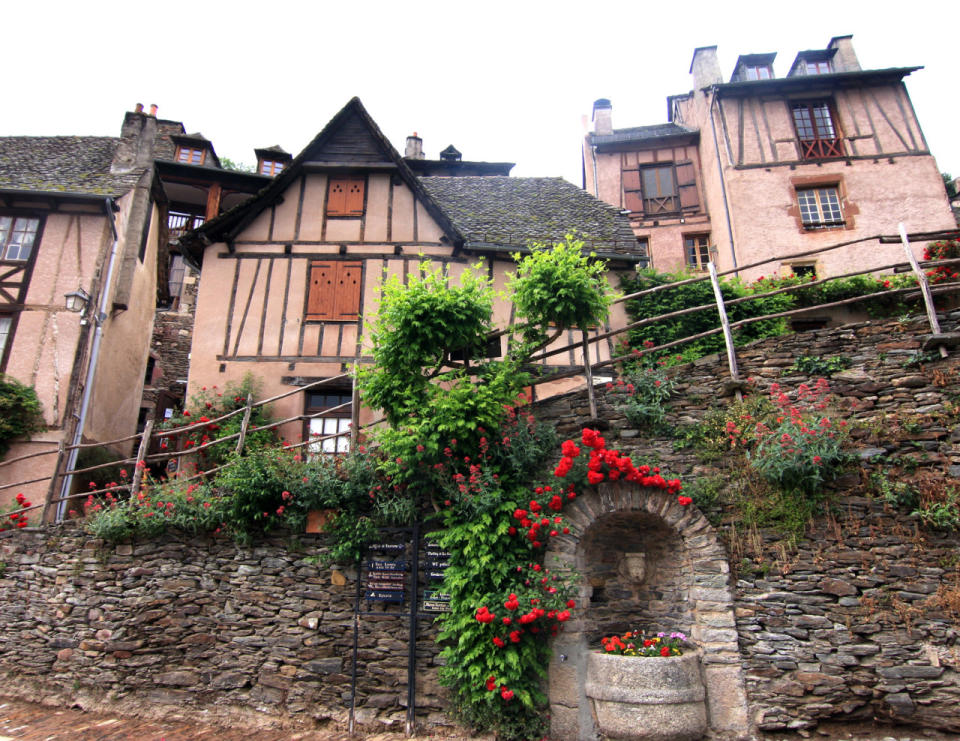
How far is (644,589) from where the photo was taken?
19.2ft

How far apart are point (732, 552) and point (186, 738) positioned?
17.9 feet

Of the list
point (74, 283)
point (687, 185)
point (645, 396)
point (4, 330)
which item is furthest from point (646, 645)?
point (687, 185)

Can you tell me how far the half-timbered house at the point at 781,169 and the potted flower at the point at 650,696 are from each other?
10592 millimetres

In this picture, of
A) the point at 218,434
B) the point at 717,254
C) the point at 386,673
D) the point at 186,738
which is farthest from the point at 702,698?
the point at 717,254

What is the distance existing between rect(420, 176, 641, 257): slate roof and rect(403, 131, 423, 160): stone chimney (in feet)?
16.3

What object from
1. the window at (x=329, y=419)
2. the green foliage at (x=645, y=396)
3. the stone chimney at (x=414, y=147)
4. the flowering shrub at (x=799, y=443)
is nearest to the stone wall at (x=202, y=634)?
the window at (x=329, y=419)

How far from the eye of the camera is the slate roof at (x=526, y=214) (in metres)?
10.0

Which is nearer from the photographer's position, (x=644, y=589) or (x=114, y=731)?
(x=114, y=731)

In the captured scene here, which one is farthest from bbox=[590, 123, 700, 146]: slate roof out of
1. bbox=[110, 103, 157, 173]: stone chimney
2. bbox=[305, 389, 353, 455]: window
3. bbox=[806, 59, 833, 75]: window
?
bbox=[305, 389, 353, 455]: window

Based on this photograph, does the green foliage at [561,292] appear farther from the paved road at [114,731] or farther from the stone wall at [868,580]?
the paved road at [114,731]

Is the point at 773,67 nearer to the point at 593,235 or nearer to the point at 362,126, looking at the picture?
the point at 593,235

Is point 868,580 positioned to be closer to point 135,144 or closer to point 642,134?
point 135,144

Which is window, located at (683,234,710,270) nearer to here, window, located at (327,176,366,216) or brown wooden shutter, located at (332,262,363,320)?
window, located at (327,176,366,216)

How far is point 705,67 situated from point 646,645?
51.9 feet
